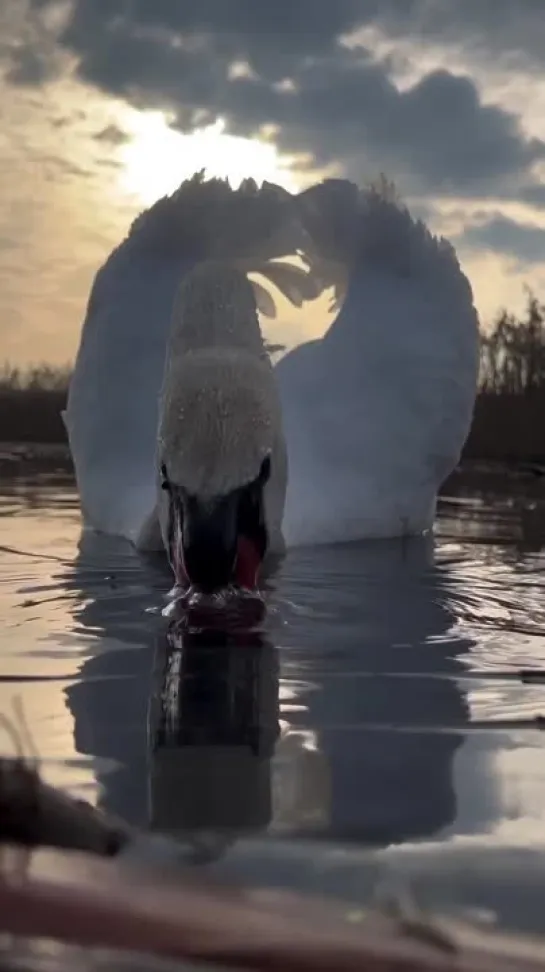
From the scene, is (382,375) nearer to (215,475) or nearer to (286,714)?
(215,475)

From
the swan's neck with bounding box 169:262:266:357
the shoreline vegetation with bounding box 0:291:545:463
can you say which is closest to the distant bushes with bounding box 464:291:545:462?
the shoreline vegetation with bounding box 0:291:545:463

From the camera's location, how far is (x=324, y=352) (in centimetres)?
861

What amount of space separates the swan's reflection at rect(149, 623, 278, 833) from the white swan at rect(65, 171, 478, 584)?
Result: 3615 millimetres

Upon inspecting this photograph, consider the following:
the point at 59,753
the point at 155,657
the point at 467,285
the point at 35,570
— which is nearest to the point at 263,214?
the point at 467,285

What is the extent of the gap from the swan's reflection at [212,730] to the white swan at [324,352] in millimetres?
3615

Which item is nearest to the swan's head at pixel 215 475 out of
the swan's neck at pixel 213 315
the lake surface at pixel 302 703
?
the lake surface at pixel 302 703

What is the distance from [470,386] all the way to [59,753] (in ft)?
19.4

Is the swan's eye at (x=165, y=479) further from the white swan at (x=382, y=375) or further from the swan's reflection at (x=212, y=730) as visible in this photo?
the white swan at (x=382, y=375)

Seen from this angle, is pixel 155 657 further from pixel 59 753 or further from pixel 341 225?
pixel 341 225

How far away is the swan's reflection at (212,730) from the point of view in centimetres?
235

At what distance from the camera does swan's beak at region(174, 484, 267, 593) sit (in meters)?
4.58

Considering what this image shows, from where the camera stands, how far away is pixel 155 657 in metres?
3.93

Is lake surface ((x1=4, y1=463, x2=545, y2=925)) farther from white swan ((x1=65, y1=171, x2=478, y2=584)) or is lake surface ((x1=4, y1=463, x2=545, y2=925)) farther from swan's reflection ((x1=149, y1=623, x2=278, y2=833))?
white swan ((x1=65, y1=171, x2=478, y2=584))

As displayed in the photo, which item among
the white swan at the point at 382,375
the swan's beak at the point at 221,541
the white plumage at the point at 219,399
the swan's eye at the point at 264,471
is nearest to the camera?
the swan's beak at the point at 221,541
